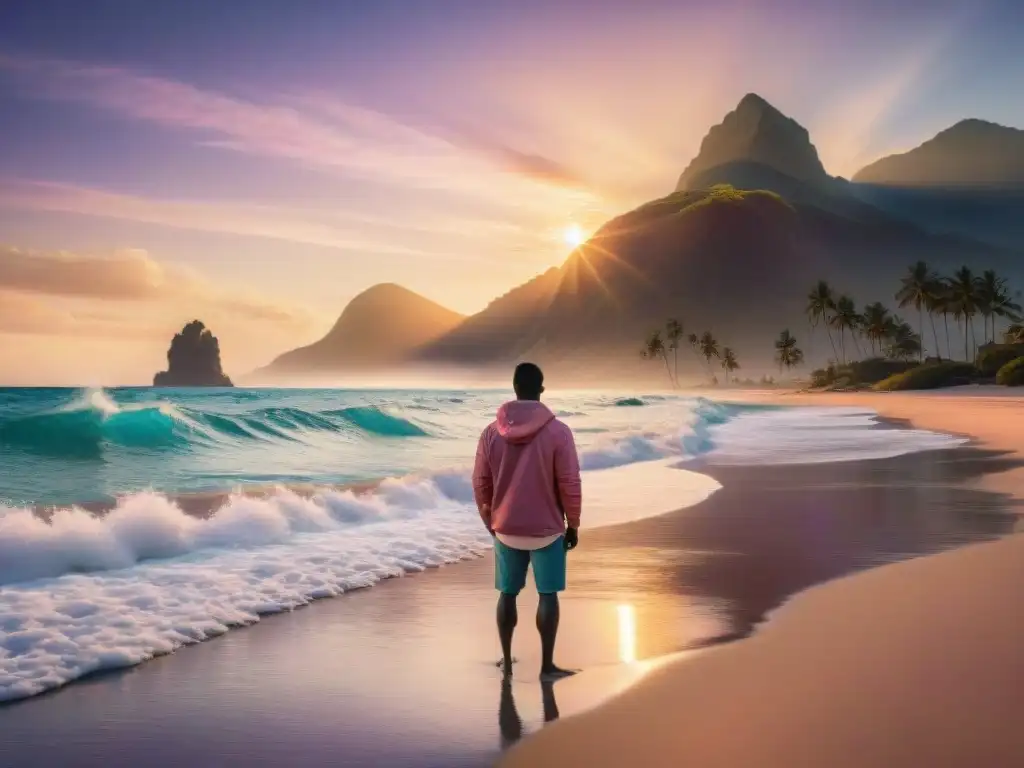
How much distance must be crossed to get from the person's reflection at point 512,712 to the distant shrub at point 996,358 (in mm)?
88954

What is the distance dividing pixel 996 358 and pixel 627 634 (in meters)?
90.9

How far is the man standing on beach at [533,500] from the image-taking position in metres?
6.01

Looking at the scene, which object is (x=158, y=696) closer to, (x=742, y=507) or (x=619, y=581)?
(x=619, y=581)

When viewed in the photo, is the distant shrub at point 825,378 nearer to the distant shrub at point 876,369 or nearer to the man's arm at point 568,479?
the distant shrub at point 876,369

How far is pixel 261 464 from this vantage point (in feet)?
84.3

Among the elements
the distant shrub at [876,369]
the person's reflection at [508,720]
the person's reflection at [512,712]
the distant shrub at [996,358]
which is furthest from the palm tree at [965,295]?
the person's reflection at [508,720]

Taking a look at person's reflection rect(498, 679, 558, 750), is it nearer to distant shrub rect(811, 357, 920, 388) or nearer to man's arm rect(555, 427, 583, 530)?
man's arm rect(555, 427, 583, 530)

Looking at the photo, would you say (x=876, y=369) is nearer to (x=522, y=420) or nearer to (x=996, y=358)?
(x=996, y=358)

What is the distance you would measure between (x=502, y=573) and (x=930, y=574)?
4.66m

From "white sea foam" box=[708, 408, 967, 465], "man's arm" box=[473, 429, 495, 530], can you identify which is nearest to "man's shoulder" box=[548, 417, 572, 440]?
"man's arm" box=[473, 429, 495, 530]

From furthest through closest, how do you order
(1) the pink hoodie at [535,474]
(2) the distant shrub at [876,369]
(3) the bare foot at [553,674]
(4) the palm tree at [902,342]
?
(4) the palm tree at [902,342] → (2) the distant shrub at [876,369] → (1) the pink hoodie at [535,474] → (3) the bare foot at [553,674]

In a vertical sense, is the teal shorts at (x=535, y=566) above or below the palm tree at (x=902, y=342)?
below

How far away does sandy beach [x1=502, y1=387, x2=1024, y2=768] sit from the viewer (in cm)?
456

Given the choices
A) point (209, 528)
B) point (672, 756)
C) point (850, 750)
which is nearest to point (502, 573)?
point (672, 756)
